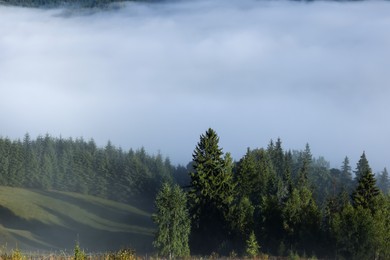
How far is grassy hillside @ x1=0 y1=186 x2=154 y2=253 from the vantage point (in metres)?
135

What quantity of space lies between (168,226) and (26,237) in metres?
63.3

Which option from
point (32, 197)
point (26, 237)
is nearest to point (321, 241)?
point (26, 237)

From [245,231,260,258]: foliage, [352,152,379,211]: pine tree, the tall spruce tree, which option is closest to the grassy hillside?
the tall spruce tree

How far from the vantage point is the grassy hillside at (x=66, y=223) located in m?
135

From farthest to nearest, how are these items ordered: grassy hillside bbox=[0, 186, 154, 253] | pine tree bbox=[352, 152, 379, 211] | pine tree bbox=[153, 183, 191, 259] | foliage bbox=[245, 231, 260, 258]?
1. grassy hillside bbox=[0, 186, 154, 253]
2. pine tree bbox=[352, 152, 379, 211]
3. pine tree bbox=[153, 183, 191, 259]
4. foliage bbox=[245, 231, 260, 258]

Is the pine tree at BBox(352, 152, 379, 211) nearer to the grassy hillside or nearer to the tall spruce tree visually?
the tall spruce tree

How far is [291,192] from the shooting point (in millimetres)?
92500

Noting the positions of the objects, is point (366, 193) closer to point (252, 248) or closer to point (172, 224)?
point (252, 248)

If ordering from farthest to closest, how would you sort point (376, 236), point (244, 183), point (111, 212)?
point (111, 212), point (244, 183), point (376, 236)

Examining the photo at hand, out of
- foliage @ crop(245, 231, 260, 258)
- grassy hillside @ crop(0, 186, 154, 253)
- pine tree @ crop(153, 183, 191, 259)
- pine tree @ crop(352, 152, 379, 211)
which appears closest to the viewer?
foliage @ crop(245, 231, 260, 258)

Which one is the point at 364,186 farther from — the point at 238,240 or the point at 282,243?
the point at 238,240

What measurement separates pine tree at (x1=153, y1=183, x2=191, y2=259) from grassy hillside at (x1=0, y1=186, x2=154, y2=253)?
4165 centimetres

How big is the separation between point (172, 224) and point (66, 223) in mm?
87080

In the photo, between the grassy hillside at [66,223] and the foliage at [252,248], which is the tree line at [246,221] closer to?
the foliage at [252,248]
